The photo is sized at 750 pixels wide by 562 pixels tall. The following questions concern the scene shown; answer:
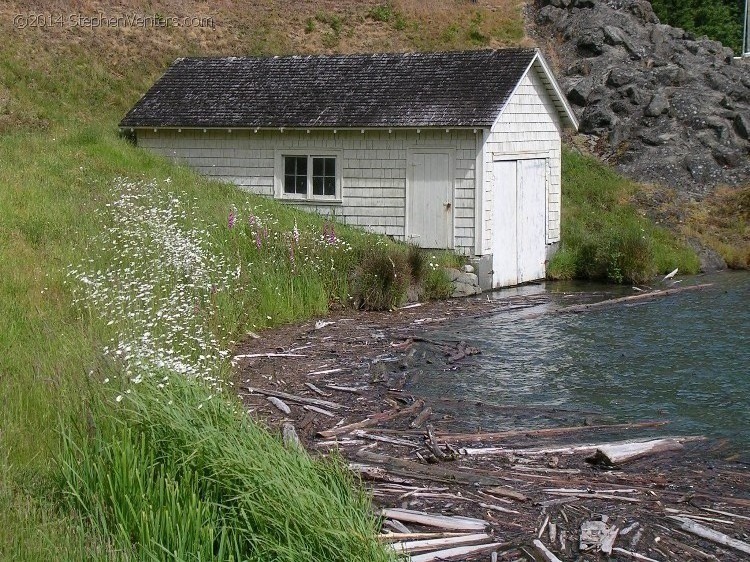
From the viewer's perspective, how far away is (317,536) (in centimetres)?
732

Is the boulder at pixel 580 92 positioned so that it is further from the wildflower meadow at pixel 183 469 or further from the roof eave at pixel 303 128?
the wildflower meadow at pixel 183 469

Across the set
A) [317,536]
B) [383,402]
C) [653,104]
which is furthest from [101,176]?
[653,104]

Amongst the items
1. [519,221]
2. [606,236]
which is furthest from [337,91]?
[606,236]

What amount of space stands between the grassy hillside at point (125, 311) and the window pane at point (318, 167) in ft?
6.48

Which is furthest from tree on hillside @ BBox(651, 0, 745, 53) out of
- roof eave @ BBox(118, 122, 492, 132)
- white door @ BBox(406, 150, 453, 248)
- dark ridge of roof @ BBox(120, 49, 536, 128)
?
roof eave @ BBox(118, 122, 492, 132)

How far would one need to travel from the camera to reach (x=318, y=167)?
23.9 meters

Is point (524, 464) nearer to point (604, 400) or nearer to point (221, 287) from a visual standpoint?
point (604, 400)

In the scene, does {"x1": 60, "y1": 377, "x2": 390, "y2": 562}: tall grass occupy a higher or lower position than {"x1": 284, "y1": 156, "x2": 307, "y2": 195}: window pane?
lower

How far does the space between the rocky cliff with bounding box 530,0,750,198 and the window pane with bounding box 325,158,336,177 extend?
11177 millimetres

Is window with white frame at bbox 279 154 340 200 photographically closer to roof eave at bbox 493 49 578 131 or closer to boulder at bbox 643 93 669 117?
roof eave at bbox 493 49 578 131

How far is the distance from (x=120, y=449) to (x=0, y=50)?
25.2 m

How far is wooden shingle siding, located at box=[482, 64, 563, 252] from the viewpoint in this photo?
21.9m

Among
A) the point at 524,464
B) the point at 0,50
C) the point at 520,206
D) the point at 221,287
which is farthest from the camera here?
the point at 0,50

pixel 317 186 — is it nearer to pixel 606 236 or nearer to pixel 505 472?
pixel 606 236
